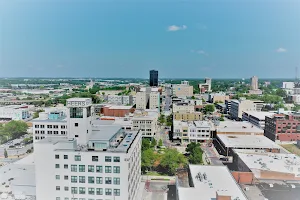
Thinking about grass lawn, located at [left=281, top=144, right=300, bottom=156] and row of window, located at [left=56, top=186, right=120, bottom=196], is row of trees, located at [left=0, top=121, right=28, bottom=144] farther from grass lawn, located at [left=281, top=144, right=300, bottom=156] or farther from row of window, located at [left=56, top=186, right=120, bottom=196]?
grass lawn, located at [left=281, top=144, right=300, bottom=156]

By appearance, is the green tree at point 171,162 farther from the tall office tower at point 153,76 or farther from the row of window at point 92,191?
the tall office tower at point 153,76

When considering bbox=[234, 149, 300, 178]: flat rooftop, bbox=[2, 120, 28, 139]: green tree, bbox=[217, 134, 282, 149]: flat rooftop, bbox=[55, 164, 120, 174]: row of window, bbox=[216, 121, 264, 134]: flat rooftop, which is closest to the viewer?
bbox=[55, 164, 120, 174]: row of window

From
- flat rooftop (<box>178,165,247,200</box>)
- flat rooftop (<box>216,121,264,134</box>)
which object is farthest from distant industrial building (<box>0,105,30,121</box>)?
flat rooftop (<box>178,165,247,200</box>)

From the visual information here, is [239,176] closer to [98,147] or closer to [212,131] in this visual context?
[98,147]

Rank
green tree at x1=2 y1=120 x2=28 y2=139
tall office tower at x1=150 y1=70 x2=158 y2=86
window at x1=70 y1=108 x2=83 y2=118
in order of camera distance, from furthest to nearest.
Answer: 1. tall office tower at x1=150 y1=70 x2=158 y2=86
2. green tree at x1=2 y1=120 x2=28 y2=139
3. window at x1=70 y1=108 x2=83 y2=118

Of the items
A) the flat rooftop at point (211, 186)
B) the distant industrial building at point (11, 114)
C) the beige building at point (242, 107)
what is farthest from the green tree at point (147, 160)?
the beige building at point (242, 107)

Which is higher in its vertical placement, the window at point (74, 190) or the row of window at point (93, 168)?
the row of window at point (93, 168)
